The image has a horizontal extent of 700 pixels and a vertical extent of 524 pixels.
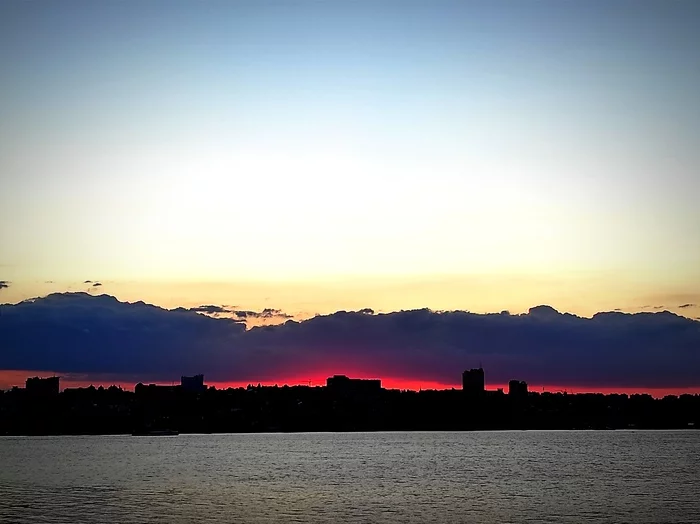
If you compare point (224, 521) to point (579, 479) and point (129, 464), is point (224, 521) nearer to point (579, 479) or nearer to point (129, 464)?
point (579, 479)

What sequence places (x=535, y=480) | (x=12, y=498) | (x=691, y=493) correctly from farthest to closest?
(x=535, y=480)
(x=691, y=493)
(x=12, y=498)

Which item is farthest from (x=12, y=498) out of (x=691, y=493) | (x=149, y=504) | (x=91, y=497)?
(x=691, y=493)

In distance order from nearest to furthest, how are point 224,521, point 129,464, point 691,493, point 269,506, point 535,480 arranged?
point 224,521
point 269,506
point 691,493
point 535,480
point 129,464

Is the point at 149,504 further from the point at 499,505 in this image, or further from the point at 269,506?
the point at 499,505

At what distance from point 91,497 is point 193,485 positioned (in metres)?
21.1

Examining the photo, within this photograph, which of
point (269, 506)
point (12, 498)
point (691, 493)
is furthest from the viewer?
point (691, 493)

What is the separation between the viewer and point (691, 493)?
355ft

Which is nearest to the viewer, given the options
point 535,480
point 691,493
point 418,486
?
point 691,493

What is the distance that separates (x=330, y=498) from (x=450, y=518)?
23.8 meters

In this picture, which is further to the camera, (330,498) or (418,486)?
(418,486)

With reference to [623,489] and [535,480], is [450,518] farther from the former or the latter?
[535,480]

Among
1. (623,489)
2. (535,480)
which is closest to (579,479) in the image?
(535,480)

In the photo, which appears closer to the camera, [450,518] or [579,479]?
[450,518]

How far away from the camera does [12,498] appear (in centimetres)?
10038
